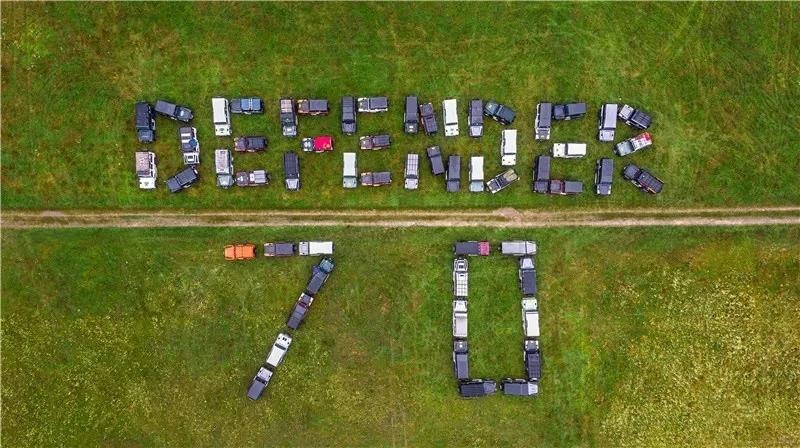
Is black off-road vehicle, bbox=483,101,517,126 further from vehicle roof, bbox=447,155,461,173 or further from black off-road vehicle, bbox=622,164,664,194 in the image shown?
black off-road vehicle, bbox=622,164,664,194

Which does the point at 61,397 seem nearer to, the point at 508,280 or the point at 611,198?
the point at 508,280

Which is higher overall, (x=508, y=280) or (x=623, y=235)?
(x=623, y=235)

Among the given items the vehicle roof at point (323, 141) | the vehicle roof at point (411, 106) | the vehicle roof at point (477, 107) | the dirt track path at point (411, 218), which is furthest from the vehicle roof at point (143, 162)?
the vehicle roof at point (477, 107)

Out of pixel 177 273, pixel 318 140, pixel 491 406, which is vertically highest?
pixel 318 140

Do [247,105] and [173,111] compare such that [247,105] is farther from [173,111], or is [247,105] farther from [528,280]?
[528,280]

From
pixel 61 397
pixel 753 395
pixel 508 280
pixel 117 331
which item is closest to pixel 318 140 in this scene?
pixel 508 280

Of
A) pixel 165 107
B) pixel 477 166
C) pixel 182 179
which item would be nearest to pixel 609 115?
pixel 477 166

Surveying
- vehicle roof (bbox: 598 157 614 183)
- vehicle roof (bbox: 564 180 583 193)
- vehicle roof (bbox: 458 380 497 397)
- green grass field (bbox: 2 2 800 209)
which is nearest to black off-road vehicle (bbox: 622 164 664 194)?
green grass field (bbox: 2 2 800 209)
